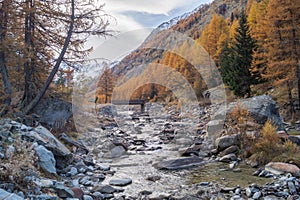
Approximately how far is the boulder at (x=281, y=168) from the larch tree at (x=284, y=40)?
936 cm

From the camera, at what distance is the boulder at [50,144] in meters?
6.36

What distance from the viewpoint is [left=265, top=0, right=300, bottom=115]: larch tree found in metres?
15.1

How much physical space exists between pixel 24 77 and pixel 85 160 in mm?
4681

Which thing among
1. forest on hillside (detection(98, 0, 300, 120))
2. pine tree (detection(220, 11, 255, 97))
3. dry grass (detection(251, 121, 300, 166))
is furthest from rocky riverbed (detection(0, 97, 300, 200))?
pine tree (detection(220, 11, 255, 97))

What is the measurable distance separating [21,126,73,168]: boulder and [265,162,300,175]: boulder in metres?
5.24

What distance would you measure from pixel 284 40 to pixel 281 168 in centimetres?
1121

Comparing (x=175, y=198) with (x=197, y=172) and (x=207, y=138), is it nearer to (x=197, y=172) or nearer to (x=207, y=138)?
(x=197, y=172)

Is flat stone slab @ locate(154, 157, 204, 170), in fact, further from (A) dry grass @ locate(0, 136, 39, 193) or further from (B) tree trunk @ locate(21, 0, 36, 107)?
(B) tree trunk @ locate(21, 0, 36, 107)

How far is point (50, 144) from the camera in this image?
21.6 feet

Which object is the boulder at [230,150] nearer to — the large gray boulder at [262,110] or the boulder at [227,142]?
the boulder at [227,142]

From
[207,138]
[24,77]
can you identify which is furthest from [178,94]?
[24,77]

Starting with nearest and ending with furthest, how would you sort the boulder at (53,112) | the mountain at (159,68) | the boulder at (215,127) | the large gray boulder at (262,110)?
the boulder at (53,112), the large gray boulder at (262,110), the boulder at (215,127), the mountain at (159,68)

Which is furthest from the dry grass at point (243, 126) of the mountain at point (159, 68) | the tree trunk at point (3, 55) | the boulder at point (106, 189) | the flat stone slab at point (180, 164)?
the mountain at point (159, 68)

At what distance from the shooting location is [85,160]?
8.05 meters
